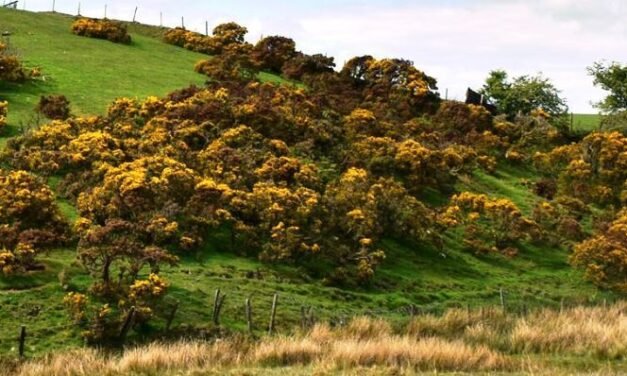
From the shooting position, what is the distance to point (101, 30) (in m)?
69.9

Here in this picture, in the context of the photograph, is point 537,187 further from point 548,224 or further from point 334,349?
point 334,349

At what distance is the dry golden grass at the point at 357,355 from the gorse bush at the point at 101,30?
56.0 meters

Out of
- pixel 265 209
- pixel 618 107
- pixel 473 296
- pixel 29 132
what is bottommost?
pixel 473 296

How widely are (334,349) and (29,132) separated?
26.6m

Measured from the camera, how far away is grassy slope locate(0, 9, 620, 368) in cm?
2419

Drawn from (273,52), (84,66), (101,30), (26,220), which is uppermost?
(101,30)

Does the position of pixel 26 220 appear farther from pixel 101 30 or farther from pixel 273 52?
pixel 101 30

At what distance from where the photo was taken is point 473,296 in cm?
3169

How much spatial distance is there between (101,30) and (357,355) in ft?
199

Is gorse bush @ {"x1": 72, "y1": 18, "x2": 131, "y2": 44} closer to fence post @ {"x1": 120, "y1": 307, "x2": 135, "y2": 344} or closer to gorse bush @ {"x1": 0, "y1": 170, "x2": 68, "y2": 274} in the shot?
gorse bush @ {"x1": 0, "y1": 170, "x2": 68, "y2": 274}

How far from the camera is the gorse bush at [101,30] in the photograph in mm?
69375

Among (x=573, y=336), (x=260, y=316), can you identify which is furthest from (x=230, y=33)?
(x=573, y=336)

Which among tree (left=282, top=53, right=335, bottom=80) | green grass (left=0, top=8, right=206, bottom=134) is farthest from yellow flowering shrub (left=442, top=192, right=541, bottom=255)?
tree (left=282, top=53, right=335, bottom=80)

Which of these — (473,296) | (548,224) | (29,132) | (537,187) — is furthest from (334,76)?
(473,296)
